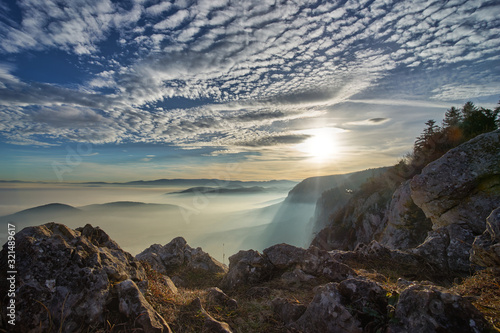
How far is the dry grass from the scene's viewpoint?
489cm

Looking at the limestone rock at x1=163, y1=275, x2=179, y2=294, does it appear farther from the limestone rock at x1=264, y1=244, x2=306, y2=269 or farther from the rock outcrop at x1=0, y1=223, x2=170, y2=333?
the limestone rock at x1=264, y1=244, x2=306, y2=269

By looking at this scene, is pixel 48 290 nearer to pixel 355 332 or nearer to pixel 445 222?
pixel 355 332

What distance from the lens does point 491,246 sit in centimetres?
705

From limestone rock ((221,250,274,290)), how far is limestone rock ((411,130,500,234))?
11.4 metres

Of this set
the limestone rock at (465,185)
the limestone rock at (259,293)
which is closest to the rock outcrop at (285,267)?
the limestone rock at (259,293)

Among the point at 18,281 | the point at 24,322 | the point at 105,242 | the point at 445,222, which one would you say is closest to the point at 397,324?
the point at 24,322

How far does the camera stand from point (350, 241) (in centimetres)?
4209

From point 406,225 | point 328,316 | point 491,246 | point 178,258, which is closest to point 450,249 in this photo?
point 491,246

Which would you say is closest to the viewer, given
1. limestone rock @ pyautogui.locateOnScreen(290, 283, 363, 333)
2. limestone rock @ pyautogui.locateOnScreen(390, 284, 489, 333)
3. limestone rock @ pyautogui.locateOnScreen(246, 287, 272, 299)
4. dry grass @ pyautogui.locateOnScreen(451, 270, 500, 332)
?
limestone rock @ pyautogui.locateOnScreen(390, 284, 489, 333)

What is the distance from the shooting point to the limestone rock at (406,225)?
67.8 feet

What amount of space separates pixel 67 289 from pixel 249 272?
7.81 metres

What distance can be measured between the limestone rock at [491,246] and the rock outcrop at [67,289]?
396 inches

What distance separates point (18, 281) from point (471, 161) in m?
20.5

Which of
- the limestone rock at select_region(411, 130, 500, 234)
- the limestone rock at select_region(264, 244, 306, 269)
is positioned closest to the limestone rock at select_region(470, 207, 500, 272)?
the limestone rock at select_region(411, 130, 500, 234)
